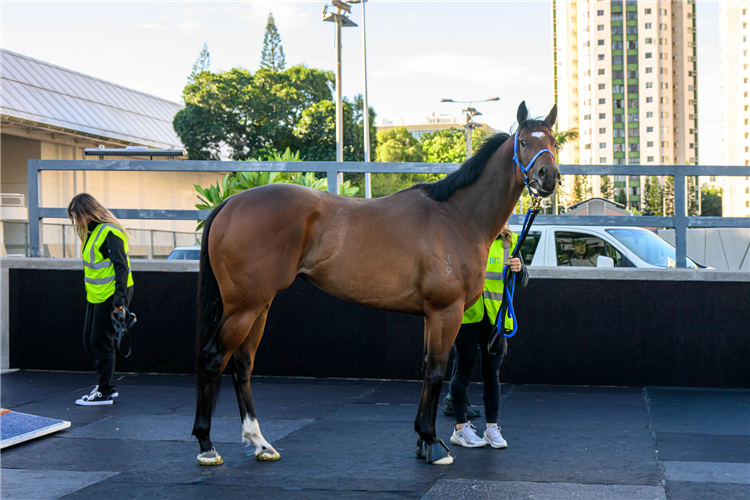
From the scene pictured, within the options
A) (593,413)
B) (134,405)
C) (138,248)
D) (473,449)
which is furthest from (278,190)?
(138,248)

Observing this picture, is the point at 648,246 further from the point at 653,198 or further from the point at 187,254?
the point at 187,254

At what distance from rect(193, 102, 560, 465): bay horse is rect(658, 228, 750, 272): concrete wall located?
4.38 meters

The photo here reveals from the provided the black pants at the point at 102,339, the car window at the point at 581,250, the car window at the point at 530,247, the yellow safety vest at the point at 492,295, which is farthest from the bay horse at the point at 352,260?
the car window at the point at 530,247

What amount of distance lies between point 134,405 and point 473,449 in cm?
348

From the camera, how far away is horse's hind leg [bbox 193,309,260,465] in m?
4.87

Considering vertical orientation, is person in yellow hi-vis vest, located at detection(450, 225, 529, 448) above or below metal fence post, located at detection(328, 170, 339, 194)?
below

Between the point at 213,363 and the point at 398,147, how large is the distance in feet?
230

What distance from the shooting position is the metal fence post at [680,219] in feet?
23.9

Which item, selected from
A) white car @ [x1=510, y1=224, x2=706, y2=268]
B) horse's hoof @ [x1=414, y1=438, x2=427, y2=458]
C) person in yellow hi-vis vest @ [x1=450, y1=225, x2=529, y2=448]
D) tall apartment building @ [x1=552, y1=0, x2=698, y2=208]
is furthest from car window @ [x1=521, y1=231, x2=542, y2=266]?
tall apartment building @ [x1=552, y1=0, x2=698, y2=208]

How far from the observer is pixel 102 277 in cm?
698

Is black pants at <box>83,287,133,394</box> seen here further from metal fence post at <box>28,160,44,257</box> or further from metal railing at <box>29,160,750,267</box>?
metal fence post at <box>28,160,44,257</box>

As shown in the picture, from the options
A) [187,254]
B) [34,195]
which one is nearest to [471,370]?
[34,195]

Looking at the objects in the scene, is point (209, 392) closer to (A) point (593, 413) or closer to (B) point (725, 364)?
(A) point (593, 413)

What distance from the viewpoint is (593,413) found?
642cm
